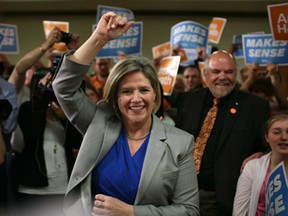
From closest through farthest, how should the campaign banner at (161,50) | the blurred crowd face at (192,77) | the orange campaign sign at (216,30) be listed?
the blurred crowd face at (192,77) → the orange campaign sign at (216,30) → the campaign banner at (161,50)

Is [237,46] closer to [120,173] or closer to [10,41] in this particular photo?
[10,41]

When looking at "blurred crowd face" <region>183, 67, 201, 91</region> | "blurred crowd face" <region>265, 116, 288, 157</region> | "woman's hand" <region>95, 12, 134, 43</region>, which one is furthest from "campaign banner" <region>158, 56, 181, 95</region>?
"woman's hand" <region>95, 12, 134, 43</region>

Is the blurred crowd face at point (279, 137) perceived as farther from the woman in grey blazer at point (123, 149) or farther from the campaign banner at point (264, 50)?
the campaign banner at point (264, 50)

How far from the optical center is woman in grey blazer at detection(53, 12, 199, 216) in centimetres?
152

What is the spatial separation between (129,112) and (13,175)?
4.30ft

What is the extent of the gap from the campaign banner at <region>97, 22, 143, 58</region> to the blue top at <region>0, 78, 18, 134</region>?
1213mm

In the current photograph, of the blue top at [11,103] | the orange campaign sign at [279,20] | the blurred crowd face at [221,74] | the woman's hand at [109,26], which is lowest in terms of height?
the blue top at [11,103]

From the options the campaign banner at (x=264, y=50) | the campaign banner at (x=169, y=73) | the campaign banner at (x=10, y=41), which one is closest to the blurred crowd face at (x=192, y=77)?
the campaign banner at (x=264, y=50)

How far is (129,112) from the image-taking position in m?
1.62

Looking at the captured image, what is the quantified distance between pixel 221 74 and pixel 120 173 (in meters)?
1.18

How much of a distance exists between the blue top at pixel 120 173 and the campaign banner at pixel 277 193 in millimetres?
667

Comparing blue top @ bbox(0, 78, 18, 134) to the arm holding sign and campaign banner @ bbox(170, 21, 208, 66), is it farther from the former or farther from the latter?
campaign banner @ bbox(170, 21, 208, 66)

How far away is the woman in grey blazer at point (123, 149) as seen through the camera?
1.52 metres

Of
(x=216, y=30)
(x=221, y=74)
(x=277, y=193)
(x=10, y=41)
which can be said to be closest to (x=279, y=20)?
(x=221, y=74)
